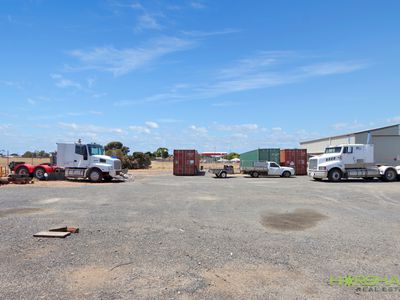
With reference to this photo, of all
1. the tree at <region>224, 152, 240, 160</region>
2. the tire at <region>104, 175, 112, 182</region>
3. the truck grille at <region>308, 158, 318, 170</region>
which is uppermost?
the tree at <region>224, 152, 240, 160</region>

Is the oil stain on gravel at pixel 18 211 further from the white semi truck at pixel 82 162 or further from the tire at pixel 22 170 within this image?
the tire at pixel 22 170

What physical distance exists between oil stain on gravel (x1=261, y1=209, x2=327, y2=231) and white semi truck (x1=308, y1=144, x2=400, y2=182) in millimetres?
18757

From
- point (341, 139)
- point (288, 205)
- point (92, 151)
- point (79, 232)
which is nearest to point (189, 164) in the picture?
point (92, 151)

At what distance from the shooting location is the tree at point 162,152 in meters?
132

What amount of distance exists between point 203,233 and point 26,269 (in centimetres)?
399

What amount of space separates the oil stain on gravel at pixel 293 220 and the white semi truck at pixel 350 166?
61.5ft

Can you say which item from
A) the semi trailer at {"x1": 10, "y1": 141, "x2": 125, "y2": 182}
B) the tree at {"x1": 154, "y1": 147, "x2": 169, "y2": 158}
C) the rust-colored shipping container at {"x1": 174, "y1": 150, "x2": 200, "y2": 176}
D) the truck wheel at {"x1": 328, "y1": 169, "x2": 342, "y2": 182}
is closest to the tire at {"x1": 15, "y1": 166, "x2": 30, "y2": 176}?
the semi trailer at {"x1": 10, "y1": 141, "x2": 125, "y2": 182}

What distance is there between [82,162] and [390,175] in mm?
25451

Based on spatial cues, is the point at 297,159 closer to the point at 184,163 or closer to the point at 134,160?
the point at 184,163

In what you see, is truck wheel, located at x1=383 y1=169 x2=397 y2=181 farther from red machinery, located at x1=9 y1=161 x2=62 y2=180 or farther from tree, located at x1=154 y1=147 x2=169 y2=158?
tree, located at x1=154 y1=147 x2=169 y2=158

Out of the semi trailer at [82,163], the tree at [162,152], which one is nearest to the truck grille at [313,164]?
the semi trailer at [82,163]

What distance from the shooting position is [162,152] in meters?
132

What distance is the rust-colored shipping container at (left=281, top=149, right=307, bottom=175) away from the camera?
44438 millimetres

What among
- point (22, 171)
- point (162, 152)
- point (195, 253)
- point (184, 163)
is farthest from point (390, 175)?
point (162, 152)
